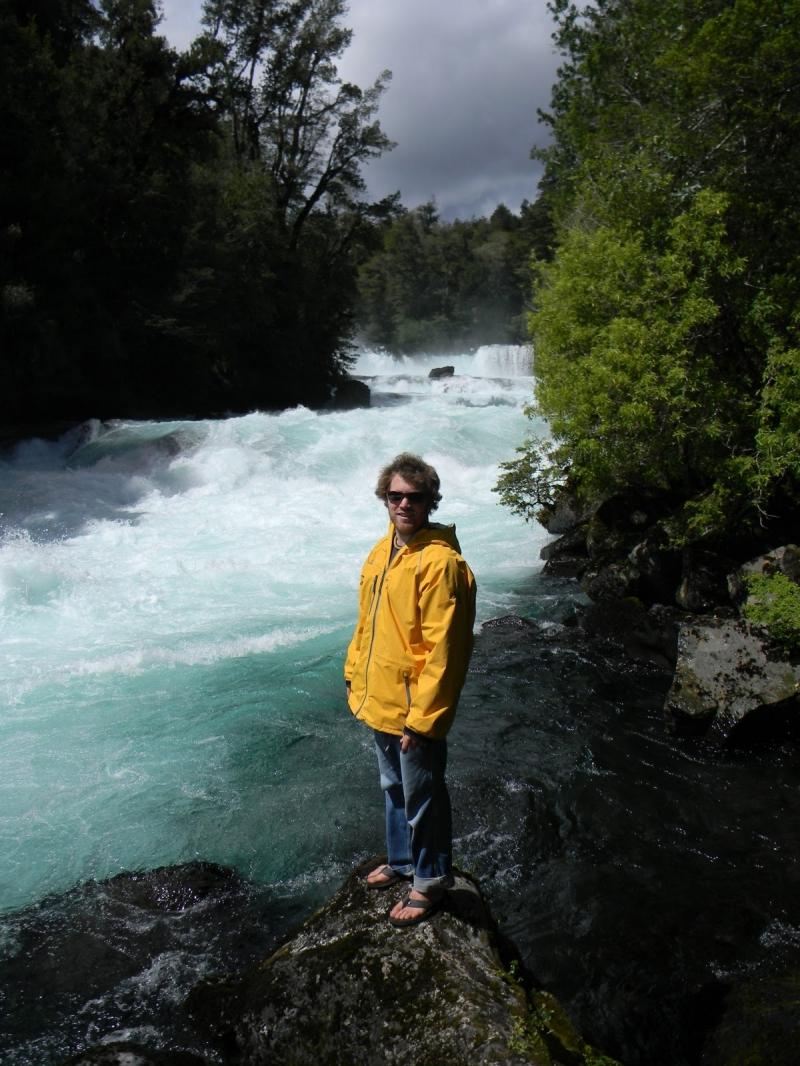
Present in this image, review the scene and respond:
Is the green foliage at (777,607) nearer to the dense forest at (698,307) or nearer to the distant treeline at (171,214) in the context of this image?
the dense forest at (698,307)

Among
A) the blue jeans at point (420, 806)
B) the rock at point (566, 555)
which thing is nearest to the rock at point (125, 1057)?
the blue jeans at point (420, 806)

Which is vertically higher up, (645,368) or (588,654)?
(645,368)

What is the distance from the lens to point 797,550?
7109mm

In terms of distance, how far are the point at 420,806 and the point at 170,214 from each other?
2329cm

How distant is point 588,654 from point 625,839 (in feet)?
10.8

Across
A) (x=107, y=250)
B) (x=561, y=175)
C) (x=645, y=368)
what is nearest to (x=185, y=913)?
(x=645, y=368)

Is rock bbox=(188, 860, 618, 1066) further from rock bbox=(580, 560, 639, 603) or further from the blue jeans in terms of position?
rock bbox=(580, 560, 639, 603)

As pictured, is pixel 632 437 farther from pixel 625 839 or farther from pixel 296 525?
pixel 296 525

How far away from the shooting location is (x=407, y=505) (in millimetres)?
2832

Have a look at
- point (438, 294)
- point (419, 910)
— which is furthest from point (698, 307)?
point (438, 294)

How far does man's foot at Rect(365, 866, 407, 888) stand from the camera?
3.13 m

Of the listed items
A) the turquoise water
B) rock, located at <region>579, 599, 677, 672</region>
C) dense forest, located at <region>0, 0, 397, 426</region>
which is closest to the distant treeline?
dense forest, located at <region>0, 0, 397, 426</region>

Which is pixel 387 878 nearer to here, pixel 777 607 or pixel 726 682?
pixel 726 682

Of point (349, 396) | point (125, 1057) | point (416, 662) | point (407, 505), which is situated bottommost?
point (125, 1057)
